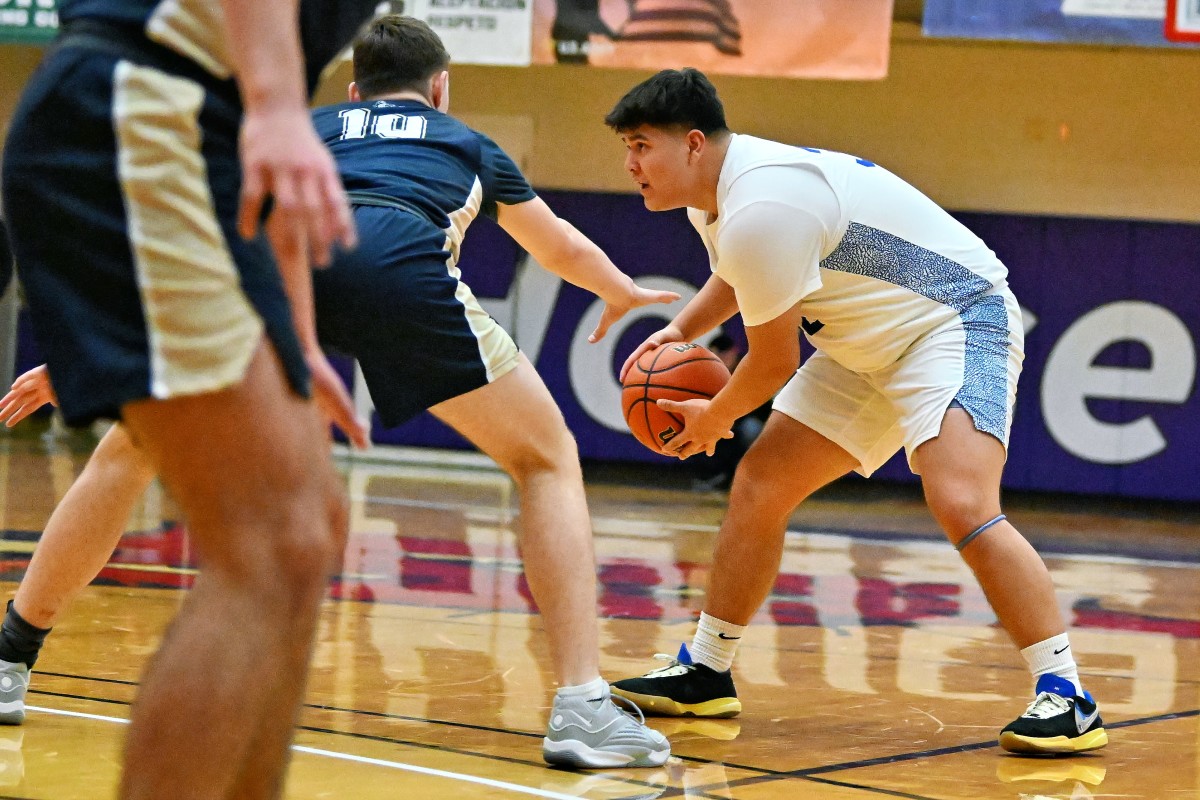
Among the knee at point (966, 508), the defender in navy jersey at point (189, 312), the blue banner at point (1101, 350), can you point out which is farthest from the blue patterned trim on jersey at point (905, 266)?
the blue banner at point (1101, 350)

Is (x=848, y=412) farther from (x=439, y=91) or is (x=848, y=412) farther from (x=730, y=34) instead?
(x=730, y=34)

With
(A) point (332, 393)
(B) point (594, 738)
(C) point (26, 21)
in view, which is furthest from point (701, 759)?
(C) point (26, 21)

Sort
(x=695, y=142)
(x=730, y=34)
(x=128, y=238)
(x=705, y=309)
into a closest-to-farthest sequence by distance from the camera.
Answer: (x=128, y=238) < (x=695, y=142) < (x=705, y=309) < (x=730, y=34)

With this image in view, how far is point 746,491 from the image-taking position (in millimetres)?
4402

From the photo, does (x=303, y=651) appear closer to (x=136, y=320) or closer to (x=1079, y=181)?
(x=136, y=320)

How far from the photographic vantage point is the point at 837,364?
14.6 ft

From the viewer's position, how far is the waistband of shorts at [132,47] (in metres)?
1.91

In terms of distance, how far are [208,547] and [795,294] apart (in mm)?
2316

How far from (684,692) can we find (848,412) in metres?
0.90

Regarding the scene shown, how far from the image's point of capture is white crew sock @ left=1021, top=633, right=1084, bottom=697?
4090 millimetres

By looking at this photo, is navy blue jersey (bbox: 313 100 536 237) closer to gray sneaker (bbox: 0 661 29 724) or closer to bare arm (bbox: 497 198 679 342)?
bare arm (bbox: 497 198 679 342)

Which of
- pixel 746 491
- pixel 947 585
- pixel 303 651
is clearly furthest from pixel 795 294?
pixel 947 585

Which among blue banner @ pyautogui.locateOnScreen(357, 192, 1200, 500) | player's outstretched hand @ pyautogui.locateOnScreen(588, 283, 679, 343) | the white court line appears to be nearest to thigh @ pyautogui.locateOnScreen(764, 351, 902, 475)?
player's outstretched hand @ pyautogui.locateOnScreen(588, 283, 679, 343)

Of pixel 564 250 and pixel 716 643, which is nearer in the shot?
pixel 564 250
